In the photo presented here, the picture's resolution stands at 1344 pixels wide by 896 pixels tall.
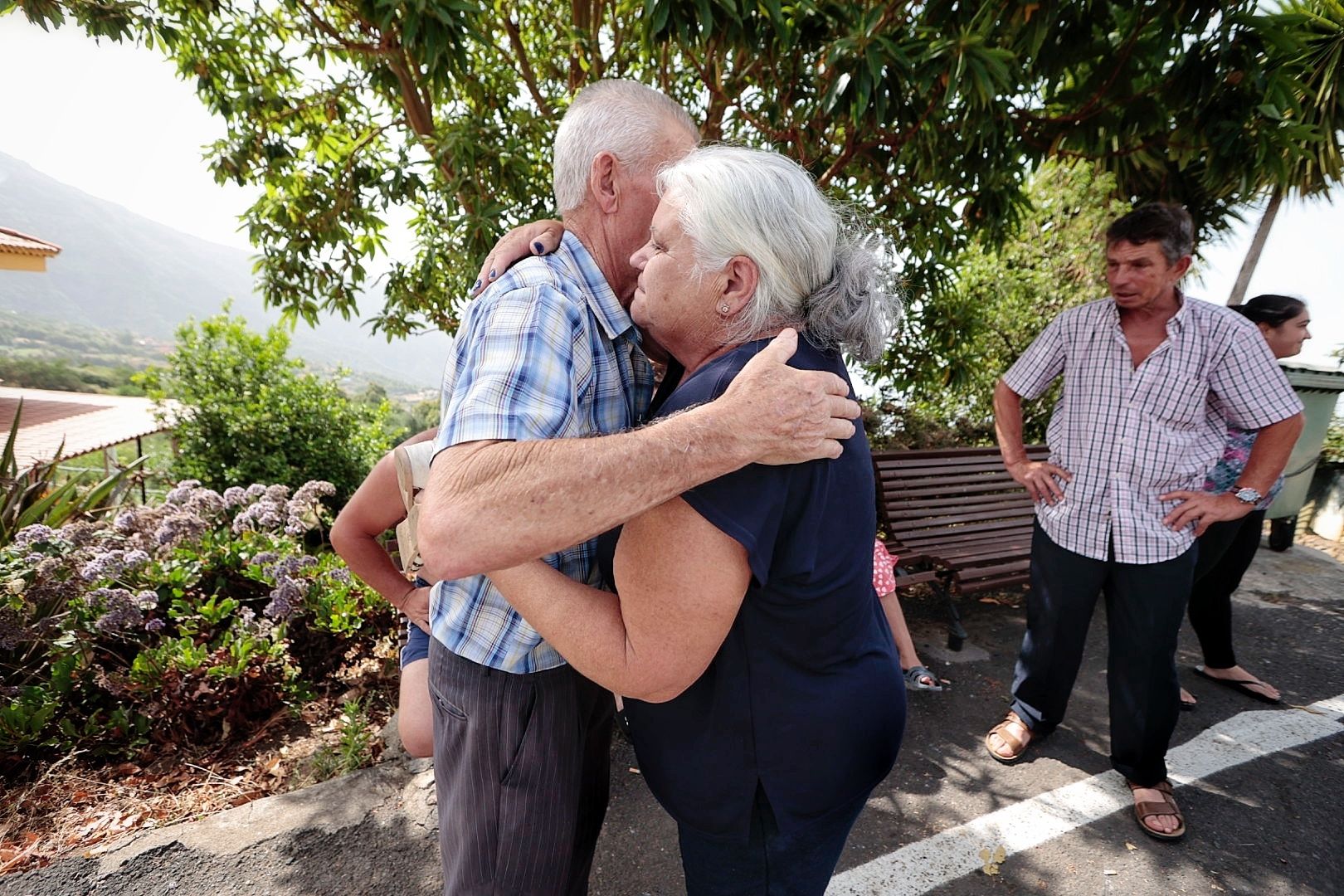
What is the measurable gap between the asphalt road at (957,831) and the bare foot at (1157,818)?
0.06 m

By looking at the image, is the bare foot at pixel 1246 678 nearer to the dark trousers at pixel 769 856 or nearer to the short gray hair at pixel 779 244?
the dark trousers at pixel 769 856

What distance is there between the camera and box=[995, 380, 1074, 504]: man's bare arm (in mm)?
2805

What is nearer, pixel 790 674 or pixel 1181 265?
pixel 790 674

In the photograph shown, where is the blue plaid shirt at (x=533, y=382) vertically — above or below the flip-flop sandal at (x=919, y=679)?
above

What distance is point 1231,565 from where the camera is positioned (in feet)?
11.8

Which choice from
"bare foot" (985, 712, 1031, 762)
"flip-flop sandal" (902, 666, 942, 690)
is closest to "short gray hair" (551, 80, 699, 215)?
"bare foot" (985, 712, 1031, 762)

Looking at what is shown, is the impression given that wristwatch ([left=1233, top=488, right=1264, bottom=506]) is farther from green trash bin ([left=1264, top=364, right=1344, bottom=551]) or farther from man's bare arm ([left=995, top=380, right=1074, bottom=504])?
green trash bin ([left=1264, top=364, right=1344, bottom=551])

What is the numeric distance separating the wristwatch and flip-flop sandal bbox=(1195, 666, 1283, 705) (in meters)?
1.77

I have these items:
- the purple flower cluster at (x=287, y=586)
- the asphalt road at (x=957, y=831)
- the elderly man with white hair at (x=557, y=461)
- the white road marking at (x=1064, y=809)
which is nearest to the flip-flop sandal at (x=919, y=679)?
the asphalt road at (x=957, y=831)

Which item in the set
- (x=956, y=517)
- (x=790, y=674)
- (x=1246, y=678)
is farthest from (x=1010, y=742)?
(x=790, y=674)

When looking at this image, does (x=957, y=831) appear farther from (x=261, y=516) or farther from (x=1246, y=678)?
(x=261, y=516)

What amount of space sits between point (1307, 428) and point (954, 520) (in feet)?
13.0

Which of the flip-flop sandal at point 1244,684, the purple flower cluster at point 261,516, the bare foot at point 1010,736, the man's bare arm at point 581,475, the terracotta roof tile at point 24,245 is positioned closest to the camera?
the man's bare arm at point 581,475

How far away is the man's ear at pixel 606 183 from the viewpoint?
1.33 meters
